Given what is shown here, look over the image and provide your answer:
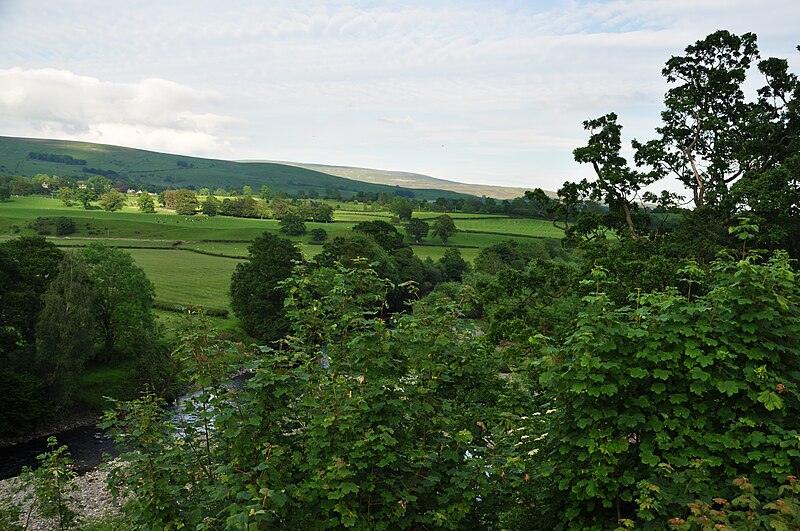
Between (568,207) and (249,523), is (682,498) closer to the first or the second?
(249,523)

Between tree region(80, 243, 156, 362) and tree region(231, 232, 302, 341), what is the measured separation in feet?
37.1

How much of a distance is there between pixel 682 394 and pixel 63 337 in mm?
42498

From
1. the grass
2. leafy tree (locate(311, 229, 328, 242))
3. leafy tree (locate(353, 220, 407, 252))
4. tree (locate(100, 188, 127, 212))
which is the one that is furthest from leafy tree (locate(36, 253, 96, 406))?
tree (locate(100, 188, 127, 212))

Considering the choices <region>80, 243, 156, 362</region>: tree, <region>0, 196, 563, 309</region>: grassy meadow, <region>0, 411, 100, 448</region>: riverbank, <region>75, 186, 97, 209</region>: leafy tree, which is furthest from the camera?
<region>75, 186, 97, 209</region>: leafy tree

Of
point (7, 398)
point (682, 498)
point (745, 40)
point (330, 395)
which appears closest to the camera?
point (682, 498)

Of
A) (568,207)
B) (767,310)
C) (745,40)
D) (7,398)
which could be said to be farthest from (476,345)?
(7,398)

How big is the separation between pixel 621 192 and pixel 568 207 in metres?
3.14

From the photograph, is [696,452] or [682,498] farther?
[696,452]

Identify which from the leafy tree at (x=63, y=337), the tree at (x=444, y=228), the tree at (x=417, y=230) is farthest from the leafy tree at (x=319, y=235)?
the leafy tree at (x=63, y=337)

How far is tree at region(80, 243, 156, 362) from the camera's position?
47688mm

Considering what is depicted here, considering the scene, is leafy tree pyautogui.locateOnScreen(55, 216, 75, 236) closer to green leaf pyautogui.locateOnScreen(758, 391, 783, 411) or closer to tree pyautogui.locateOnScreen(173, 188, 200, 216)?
tree pyautogui.locateOnScreen(173, 188, 200, 216)

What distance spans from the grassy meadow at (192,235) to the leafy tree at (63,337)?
27037 millimetres

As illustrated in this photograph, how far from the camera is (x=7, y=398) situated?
35844mm

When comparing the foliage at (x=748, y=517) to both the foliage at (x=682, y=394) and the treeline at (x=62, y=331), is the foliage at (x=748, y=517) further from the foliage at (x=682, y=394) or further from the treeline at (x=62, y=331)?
the treeline at (x=62, y=331)
